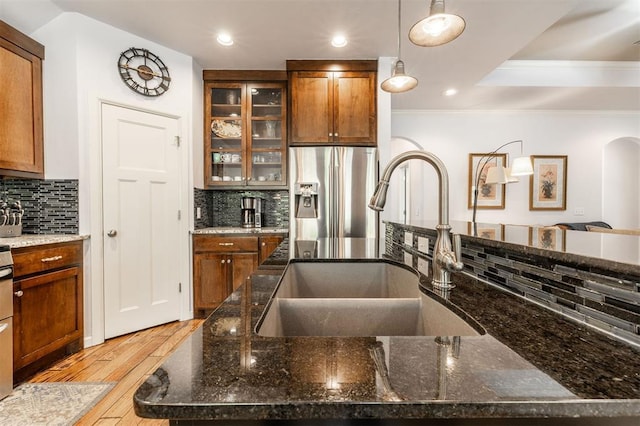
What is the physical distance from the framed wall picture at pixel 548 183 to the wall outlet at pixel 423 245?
4.50m

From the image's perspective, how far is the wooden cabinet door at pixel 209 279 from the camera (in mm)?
2932

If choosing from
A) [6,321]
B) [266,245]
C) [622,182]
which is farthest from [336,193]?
[622,182]

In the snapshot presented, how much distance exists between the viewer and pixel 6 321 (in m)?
1.67

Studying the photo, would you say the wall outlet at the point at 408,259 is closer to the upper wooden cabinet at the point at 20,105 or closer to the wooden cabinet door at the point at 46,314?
A: the wooden cabinet door at the point at 46,314

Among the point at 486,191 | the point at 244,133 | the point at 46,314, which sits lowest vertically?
the point at 46,314

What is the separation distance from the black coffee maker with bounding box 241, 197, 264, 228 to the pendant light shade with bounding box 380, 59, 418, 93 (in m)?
1.89

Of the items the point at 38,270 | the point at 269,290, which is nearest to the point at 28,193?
the point at 38,270

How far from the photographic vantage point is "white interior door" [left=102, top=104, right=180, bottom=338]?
2.46 m

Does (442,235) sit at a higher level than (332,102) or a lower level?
lower

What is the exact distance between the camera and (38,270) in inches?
75.6

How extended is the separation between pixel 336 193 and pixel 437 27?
173 cm

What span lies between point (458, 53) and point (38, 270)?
12.6 feet

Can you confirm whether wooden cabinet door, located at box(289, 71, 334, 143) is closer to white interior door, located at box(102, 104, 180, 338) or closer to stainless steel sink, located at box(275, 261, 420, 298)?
white interior door, located at box(102, 104, 180, 338)

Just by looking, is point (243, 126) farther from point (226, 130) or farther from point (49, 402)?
point (49, 402)
